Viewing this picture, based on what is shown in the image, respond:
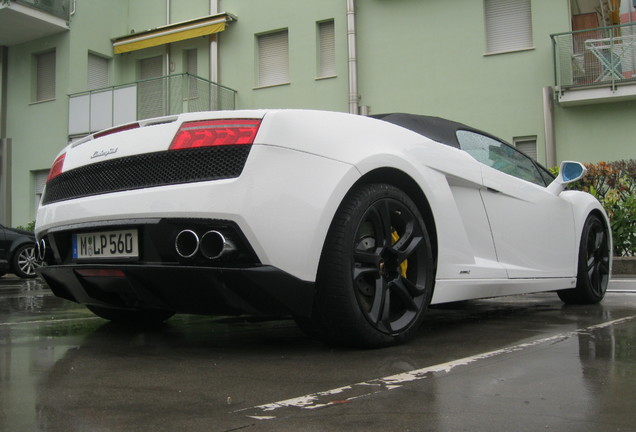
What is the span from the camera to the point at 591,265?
5.46 meters

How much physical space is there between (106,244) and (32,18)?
1747 centimetres

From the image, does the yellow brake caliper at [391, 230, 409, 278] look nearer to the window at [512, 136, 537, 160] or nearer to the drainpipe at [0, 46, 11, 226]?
the window at [512, 136, 537, 160]

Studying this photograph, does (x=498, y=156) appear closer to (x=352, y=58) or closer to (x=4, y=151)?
(x=352, y=58)

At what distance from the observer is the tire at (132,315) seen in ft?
14.4

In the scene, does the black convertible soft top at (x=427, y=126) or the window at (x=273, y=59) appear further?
the window at (x=273, y=59)

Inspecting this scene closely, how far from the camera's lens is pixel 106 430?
6.44 ft

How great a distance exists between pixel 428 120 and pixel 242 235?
1693 mm

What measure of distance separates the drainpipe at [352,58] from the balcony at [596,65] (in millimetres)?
4653

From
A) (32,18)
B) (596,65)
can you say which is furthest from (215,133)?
(32,18)

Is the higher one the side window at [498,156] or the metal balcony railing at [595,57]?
the metal balcony railing at [595,57]

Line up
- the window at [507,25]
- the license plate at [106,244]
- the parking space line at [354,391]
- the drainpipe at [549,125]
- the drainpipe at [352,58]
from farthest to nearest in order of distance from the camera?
1. the drainpipe at [352,58]
2. the window at [507,25]
3. the drainpipe at [549,125]
4. the license plate at [106,244]
5. the parking space line at [354,391]

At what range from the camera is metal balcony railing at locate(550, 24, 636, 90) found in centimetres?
1405

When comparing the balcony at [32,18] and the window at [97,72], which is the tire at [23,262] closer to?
the balcony at [32,18]

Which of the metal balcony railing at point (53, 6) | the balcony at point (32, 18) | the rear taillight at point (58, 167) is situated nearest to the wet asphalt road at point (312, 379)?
the rear taillight at point (58, 167)
